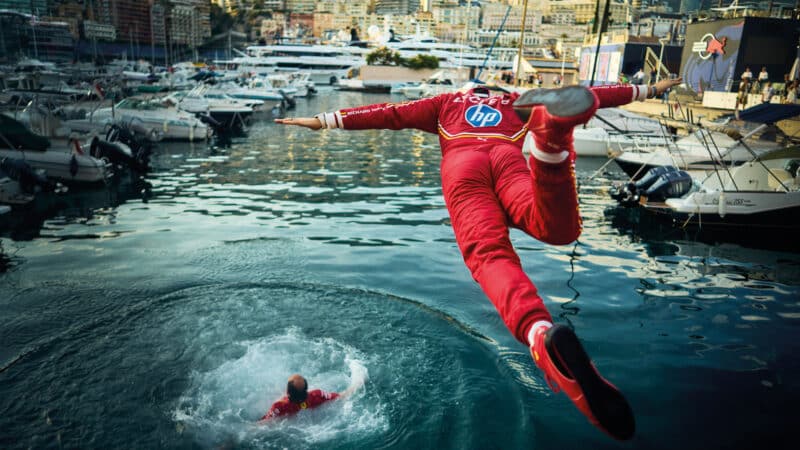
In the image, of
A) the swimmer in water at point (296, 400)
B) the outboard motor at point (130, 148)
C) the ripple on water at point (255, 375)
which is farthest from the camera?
the outboard motor at point (130, 148)

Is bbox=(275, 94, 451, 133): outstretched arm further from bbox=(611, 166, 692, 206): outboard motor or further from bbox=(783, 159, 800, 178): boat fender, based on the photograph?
bbox=(783, 159, 800, 178): boat fender

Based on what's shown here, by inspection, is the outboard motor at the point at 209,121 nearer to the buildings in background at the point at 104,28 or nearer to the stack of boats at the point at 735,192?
the stack of boats at the point at 735,192

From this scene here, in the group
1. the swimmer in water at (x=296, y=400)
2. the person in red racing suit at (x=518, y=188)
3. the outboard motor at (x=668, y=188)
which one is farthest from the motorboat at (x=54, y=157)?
the outboard motor at (x=668, y=188)

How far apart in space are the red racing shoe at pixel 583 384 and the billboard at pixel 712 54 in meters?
33.0

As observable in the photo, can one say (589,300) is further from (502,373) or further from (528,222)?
(528,222)

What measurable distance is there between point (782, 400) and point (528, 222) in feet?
17.4

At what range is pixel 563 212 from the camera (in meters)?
3.74

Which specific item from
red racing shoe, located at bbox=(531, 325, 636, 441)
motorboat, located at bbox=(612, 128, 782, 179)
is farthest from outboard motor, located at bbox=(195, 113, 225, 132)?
red racing shoe, located at bbox=(531, 325, 636, 441)

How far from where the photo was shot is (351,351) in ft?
25.8

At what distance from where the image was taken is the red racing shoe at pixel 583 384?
3131mm

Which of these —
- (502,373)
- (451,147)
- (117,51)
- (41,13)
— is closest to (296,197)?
(502,373)

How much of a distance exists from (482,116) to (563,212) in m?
1.76

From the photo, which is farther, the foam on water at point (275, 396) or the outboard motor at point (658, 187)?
the outboard motor at point (658, 187)

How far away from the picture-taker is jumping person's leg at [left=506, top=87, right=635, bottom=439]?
10.2ft
